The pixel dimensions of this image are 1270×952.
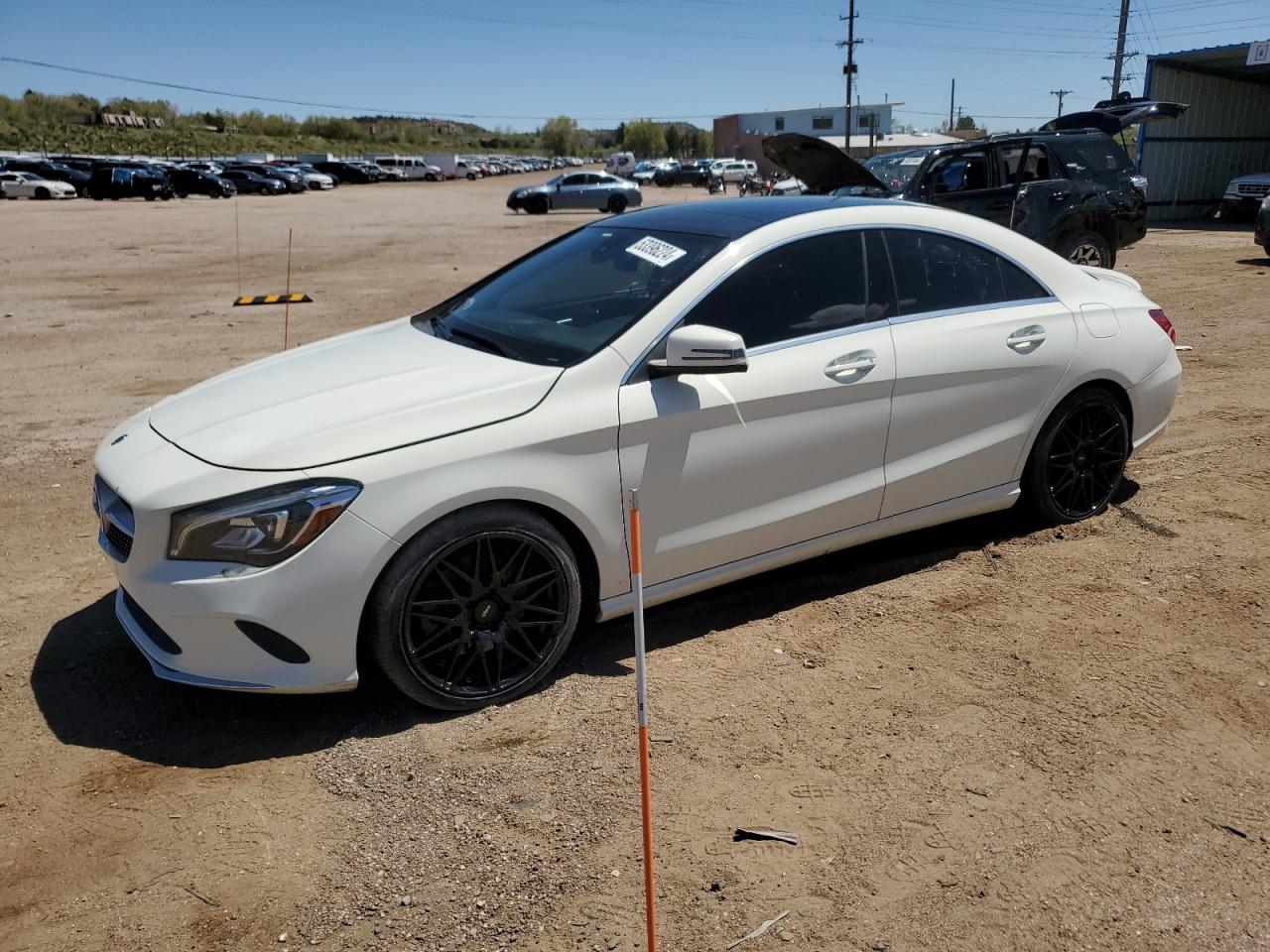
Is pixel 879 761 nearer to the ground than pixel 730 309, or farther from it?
nearer to the ground

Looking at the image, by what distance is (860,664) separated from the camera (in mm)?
3920

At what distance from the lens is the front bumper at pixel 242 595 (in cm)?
313

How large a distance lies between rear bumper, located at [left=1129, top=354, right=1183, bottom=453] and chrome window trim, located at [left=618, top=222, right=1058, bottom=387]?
73 cm

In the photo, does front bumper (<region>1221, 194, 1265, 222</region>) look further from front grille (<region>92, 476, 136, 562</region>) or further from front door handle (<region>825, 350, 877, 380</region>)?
front grille (<region>92, 476, 136, 562</region>)

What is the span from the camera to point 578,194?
132 ft

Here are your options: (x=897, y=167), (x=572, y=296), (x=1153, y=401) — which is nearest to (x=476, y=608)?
(x=572, y=296)

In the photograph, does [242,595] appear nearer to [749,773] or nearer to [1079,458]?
[749,773]

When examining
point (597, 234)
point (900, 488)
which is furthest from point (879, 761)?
point (597, 234)

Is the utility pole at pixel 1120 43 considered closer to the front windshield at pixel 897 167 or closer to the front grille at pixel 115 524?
the front windshield at pixel 897 167

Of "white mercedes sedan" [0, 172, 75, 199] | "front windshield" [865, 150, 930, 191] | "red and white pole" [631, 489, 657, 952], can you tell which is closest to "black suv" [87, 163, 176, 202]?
"white mercedes sedan" [0, 172, 75, 199]

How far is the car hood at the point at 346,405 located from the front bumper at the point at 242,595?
146 mm

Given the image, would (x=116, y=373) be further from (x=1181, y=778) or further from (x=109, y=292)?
(x=1181, y=778)

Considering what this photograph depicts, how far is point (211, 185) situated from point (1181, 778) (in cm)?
5635

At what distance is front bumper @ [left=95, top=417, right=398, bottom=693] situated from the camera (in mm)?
3131
